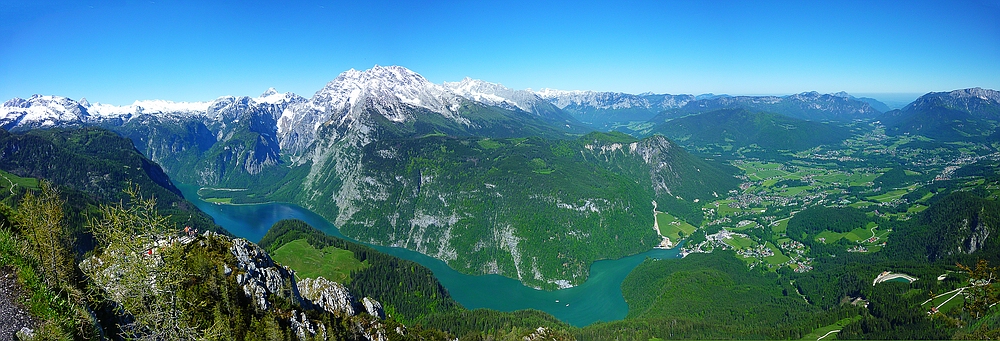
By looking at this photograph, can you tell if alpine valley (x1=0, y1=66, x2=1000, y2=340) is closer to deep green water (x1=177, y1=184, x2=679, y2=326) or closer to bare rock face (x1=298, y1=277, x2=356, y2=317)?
bare rock face (x1=298, y1=277, x2=356, y2=317)

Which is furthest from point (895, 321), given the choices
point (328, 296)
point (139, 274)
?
point (139, 274)

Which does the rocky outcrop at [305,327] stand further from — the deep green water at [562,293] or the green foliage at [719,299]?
the deep green water at [562,293]

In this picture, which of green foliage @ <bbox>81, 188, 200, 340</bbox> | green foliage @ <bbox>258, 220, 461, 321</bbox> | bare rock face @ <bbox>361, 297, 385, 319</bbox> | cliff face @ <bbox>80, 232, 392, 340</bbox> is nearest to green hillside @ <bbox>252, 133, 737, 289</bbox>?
green foliage @ <bbox>258, 220, 461, 321</bbox>

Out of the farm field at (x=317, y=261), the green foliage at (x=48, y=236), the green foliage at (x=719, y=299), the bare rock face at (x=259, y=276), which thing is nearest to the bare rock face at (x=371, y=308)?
the bare rock face at (x=259, y=276)

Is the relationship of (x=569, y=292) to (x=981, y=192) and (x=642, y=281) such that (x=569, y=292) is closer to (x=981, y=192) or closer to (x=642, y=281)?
(x=642, y=281)

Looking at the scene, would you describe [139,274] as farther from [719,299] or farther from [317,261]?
[719,299]

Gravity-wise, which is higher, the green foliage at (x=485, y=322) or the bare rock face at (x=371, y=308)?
the bare rock face at (x=371, y=308)
